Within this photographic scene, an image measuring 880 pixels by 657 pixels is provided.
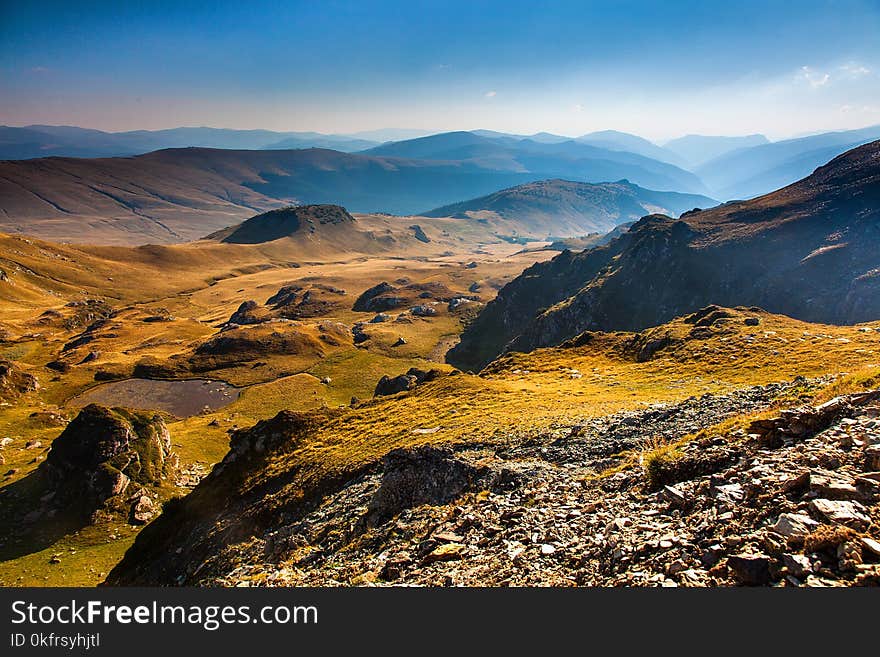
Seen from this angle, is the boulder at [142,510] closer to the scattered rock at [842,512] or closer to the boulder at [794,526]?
the boulder at [794,526]

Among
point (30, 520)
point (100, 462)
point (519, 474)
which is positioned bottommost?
point (30, 520)

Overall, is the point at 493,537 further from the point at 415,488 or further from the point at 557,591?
the point at 415,488

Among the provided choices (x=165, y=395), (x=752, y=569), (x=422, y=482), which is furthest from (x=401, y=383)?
(x=165, y=395)

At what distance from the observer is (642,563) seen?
1199 cm

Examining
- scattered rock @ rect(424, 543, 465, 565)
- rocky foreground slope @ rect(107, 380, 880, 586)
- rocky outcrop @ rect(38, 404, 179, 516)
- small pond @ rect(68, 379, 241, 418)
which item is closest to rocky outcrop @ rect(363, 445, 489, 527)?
rocky foreground slope @ rect(107, 380, 880, 586)

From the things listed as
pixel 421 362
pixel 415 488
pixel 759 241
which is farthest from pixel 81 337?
pixel 759 241

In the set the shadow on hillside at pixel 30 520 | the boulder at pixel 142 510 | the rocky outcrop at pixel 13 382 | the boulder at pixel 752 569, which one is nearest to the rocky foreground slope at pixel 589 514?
the boulder at pixel 752 569

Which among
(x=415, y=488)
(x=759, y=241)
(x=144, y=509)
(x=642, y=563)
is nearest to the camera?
(x=642, y=563)

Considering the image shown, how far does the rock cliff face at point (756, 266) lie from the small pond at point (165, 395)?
79600 millimetres

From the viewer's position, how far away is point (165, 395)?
126 meters

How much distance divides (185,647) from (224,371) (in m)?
147

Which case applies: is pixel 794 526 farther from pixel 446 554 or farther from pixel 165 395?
pixel 165 395

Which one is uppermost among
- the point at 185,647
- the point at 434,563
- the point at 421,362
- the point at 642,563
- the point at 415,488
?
the point at 642,563

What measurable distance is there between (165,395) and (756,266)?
6896 inches
